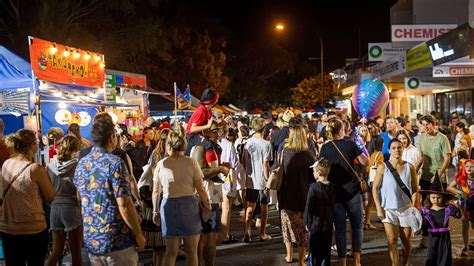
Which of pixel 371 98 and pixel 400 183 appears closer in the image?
pixel 400 183

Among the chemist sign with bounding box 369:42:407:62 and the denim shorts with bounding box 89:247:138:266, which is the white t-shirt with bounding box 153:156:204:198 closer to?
the denim shorts with bounding box 89:247:138:266

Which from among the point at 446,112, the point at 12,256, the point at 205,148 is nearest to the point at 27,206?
the point at 12,256

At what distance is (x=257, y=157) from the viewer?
8555mm

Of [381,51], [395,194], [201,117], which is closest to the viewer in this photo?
[395,194]

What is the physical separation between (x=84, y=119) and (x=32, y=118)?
2932mm

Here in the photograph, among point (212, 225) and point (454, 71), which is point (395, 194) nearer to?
point (212, 225)

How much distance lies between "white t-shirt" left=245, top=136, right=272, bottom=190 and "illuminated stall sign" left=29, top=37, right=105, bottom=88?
14.9ft

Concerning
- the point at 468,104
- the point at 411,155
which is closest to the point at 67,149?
the point at 411,155

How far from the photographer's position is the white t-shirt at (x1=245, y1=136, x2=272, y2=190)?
8.52m

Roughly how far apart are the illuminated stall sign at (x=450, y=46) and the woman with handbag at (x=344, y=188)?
7.82 meters

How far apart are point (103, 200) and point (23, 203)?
1203 mm

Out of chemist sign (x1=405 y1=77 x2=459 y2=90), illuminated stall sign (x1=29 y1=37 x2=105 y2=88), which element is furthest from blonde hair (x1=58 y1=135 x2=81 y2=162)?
chemist sign (x1=405 y1=77 x2=459 y2=90)

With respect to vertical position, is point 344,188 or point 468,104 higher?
point 468,104

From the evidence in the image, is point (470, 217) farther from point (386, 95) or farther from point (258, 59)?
point (258, 59)
